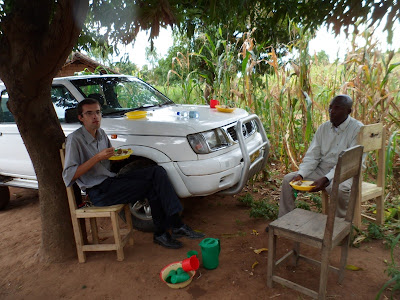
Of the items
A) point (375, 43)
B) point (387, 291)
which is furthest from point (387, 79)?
point (387, 291)

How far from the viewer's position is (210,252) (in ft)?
9.75

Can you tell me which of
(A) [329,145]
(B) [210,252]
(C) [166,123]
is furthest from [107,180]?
(A) [329,145]

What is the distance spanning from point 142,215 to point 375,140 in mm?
2772

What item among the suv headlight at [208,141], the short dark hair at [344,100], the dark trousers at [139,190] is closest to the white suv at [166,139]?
the suv headlight at [208,141]

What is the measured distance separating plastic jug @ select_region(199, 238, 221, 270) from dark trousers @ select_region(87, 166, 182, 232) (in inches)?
19.6

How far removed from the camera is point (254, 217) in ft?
13.6

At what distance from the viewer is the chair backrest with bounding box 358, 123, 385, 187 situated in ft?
10.4

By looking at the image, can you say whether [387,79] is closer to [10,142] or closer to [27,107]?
[27,107]

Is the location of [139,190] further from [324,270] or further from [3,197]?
[3,197]

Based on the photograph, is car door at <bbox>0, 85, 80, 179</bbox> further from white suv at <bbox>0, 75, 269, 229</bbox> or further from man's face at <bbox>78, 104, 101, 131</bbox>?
man's face at <bbox>78, 104, 101, 131</bbox>

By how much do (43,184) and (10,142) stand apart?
174 centimetres

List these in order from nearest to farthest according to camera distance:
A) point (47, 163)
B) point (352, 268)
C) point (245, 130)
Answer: point (352, 268)
point (47, 163)
point (245, 130)

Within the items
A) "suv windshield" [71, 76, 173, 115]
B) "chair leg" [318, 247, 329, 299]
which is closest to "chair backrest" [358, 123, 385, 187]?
"chair leg" [318, 247, 329, 299]

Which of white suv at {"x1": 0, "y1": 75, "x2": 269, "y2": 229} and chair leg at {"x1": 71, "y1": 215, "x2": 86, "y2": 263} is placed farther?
white suv at {"x1": 0, "y1": 75, "x2": 269, "y2": 229}
